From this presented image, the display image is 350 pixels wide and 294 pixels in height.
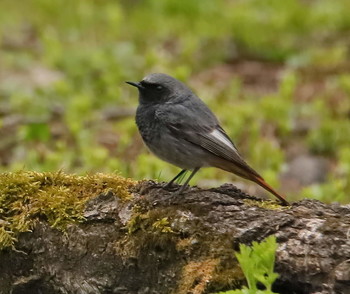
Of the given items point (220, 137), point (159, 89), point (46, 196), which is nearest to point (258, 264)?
point (46, 196)

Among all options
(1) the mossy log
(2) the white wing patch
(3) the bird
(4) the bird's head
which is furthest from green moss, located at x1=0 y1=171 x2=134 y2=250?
(4) the bird's head

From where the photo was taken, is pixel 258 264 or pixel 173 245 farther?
pixel 173 245

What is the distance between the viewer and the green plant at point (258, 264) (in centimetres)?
368

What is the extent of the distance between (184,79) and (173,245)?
4.79 metres

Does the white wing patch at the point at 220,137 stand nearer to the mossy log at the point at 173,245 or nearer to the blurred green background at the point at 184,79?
the mossy log at the point at 173,245

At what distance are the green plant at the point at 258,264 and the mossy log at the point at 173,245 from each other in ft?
0.79

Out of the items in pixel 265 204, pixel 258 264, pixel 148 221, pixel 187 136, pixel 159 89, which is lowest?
pixel 258 264

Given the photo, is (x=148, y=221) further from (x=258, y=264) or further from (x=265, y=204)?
(x=258, y=264)

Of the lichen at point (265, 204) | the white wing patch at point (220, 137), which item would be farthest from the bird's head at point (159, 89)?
the lichen at point (265, 204)

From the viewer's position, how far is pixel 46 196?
4.50 m

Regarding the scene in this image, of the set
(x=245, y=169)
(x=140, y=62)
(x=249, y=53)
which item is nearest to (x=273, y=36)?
(x=249, y=53)

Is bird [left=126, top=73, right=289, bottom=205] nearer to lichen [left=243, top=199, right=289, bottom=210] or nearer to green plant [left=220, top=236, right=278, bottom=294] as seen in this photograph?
lichen [left=243, top=199, right=289, bottom=210]

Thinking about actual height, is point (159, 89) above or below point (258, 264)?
above

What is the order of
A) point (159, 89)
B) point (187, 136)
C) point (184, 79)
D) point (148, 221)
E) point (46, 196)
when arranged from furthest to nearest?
point (184, 79), point (159, 89), point (187, 136), point (46, 196), point (148, 221)
